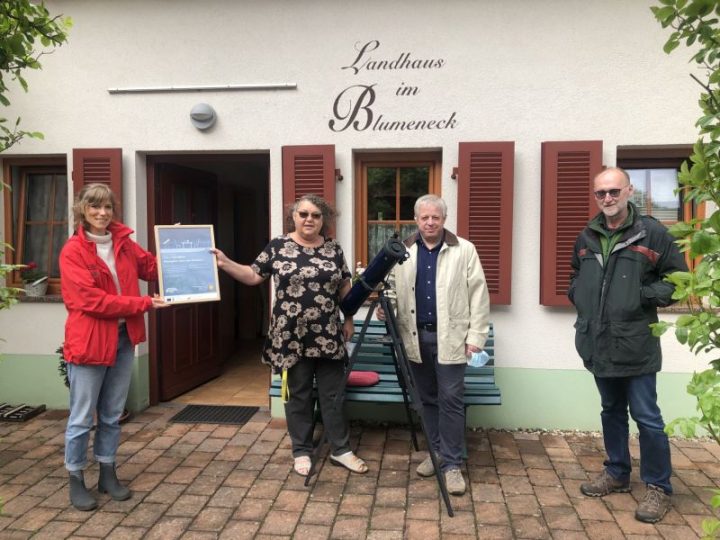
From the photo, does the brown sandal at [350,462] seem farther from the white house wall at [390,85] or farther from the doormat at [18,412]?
the doormat at [18,412]

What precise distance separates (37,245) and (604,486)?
5.06 m

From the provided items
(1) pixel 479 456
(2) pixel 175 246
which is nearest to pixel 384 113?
(2) pixel 175 246

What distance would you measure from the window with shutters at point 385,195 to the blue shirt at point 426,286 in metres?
1.22

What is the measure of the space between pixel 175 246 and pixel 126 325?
0.55 meters

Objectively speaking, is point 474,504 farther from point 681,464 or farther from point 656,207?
point 656,207

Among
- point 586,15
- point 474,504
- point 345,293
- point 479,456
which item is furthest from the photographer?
point 586,15

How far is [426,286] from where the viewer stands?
10.5 ft

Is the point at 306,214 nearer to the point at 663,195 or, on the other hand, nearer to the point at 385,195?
the point at 385,195

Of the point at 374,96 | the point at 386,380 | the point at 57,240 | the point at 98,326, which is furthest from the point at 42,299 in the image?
the point at 374,96

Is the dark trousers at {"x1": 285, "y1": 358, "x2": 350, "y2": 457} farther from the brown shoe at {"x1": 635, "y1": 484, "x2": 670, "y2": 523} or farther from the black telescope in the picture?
the brown shoe at {"x1": 635, "y1": 484, "x2": 670, "y2": 523}

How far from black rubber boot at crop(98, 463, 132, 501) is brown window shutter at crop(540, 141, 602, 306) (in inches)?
127

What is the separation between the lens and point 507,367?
418 centimetres

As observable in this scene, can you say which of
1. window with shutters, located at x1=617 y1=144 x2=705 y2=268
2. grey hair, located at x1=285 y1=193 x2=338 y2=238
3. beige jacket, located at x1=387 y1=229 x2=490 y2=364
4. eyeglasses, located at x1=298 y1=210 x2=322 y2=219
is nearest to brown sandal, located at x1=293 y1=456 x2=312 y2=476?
beige jacket, located at x1=387 y1=229 x2=490 y2=364

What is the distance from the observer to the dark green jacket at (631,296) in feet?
9.26
